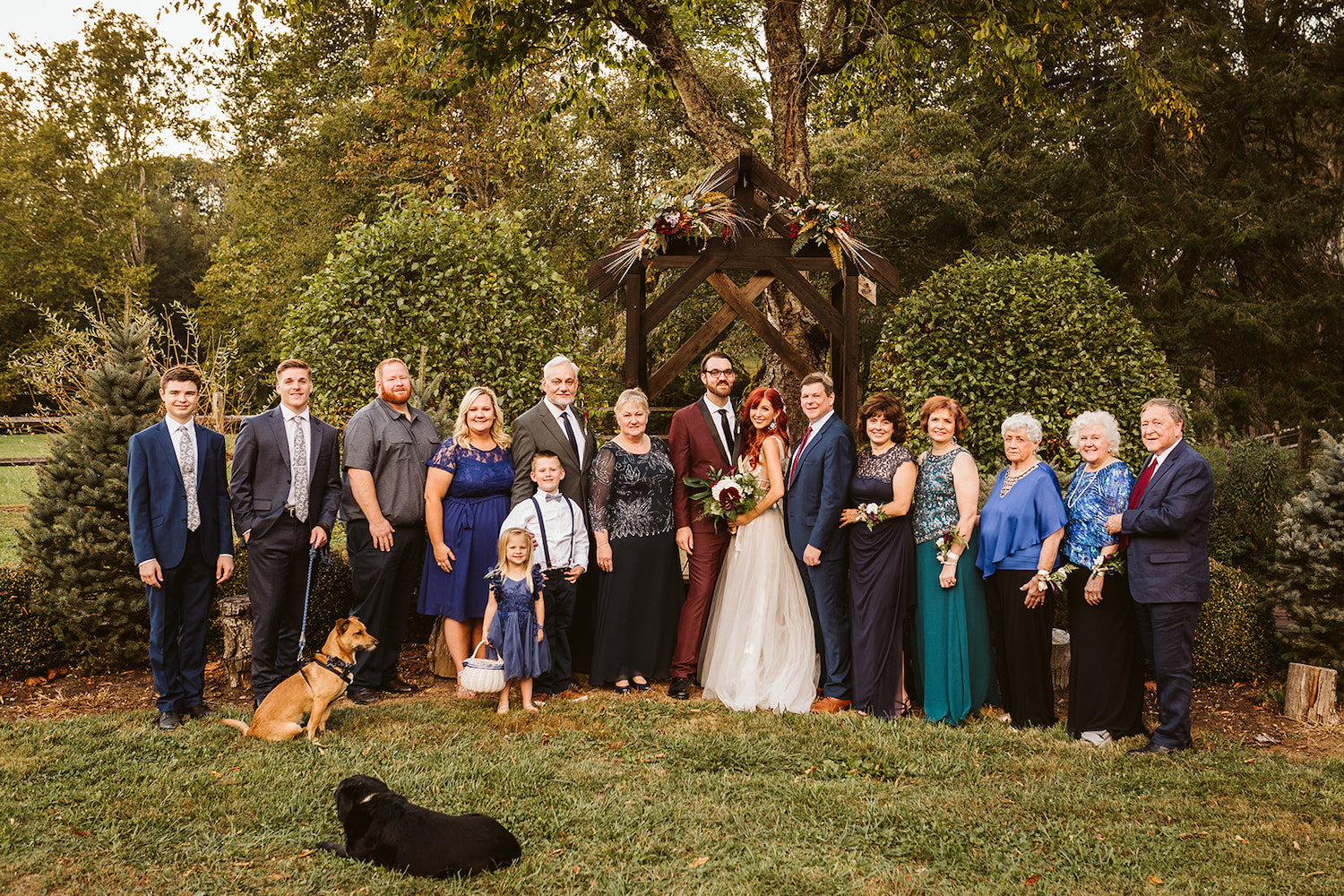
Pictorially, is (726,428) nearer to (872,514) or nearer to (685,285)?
(872,514)

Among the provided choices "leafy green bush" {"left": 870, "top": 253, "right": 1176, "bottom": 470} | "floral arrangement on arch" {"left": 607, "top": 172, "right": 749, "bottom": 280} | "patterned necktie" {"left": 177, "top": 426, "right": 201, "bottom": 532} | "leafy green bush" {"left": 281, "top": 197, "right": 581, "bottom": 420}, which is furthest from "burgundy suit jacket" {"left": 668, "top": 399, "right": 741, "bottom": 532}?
"leafy green bush" {"left": 870, "top": 253, "right": 1176, "bottom": 470}

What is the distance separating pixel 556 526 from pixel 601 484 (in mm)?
410

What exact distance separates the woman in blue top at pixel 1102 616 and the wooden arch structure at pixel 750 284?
2.25 metres

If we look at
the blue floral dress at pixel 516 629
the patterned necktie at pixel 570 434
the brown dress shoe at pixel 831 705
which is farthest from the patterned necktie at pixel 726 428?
the brown dress shoe at pixel 831 705

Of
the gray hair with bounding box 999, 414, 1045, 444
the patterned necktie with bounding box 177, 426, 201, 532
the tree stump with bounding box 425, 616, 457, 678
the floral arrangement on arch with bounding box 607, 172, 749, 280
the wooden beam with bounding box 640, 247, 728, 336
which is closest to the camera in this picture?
the patterned necktie with bounding box 177, 426, 201, 532

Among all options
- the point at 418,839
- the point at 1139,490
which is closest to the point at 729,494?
the point at 1139,490

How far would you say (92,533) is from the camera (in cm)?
582

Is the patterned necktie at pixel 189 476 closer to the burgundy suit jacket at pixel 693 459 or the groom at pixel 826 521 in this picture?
the burgundy suit jacket at pixel 693 459

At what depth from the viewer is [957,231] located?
15.7 m

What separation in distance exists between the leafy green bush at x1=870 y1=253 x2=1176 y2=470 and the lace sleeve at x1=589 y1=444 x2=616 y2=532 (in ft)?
14.2

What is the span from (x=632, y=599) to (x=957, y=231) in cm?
1231

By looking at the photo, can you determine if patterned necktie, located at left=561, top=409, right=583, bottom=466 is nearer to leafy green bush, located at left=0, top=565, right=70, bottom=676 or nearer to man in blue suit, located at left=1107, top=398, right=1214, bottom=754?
man in blue suit, located at left=1107, top=398, right=1214, bottom=754

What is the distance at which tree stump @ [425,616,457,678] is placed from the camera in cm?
619

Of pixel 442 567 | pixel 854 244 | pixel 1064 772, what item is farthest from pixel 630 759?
pixel 854 244
